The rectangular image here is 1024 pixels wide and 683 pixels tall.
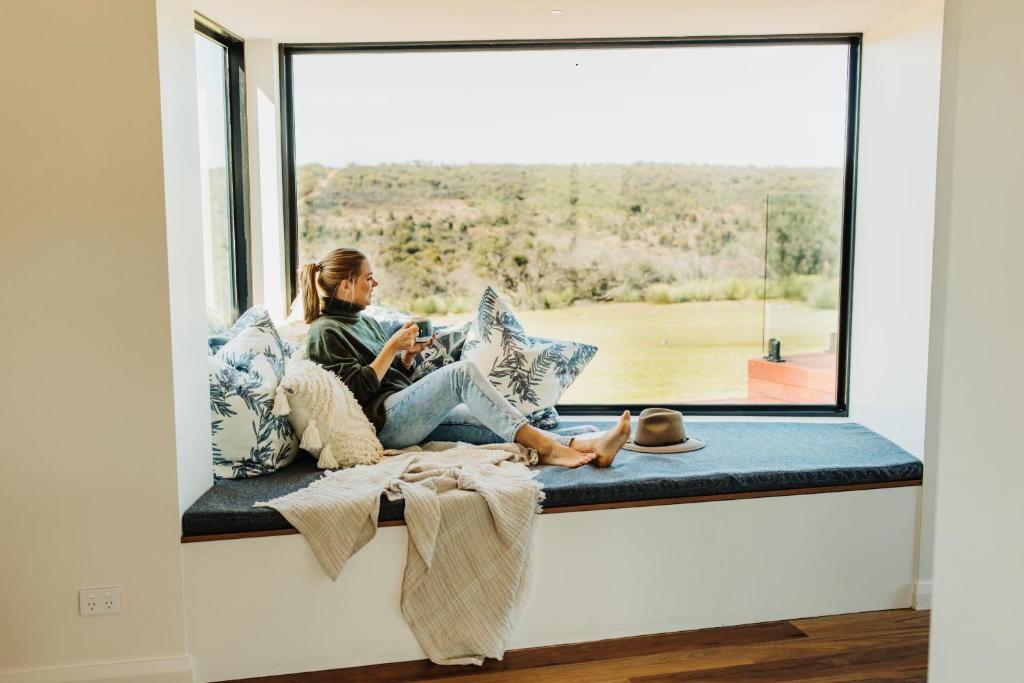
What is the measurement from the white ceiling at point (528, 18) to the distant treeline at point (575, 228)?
1.83ft

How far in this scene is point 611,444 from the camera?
129 inches

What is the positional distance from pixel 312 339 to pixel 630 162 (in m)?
1.60

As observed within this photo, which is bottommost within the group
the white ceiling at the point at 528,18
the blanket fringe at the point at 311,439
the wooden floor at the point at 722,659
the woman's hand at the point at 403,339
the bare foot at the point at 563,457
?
the wooden floor at the point at 722,659

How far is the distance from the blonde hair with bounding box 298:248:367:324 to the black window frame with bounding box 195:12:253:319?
1.55 feet

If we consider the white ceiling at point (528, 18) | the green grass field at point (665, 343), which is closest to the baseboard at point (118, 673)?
the green grass field at point (665, 343)

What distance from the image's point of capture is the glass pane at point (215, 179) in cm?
365

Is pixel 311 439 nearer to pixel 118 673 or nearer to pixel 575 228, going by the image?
pixel 118 673

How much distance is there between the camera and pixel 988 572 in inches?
60.8

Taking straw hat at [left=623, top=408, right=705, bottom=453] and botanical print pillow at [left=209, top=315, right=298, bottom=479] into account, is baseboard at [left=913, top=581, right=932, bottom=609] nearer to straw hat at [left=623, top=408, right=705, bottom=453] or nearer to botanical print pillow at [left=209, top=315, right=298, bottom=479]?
straw hat at [left=623, top=408, right=705, bottom=453]

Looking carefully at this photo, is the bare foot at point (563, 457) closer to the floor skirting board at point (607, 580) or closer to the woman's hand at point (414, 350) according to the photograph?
the floor skirting board at point (607, 580)

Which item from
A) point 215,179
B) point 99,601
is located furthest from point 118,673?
point 215,179

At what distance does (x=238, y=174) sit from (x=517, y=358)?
1.38 metres

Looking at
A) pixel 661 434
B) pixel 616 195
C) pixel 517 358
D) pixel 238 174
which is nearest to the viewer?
pixel 661 434

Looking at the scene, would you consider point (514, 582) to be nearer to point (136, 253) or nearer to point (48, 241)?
point (136, 253)
